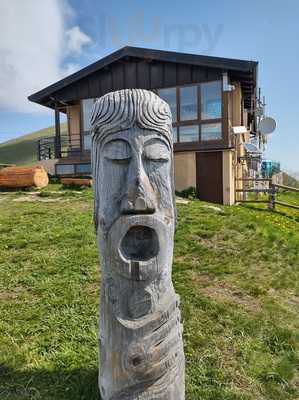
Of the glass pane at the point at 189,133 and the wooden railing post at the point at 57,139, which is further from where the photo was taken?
the wooden railing post at the point at 57,139

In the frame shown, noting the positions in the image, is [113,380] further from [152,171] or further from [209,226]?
[209,226]

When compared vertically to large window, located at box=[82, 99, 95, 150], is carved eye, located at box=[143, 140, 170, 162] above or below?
below

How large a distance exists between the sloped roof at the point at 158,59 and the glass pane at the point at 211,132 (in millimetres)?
2287

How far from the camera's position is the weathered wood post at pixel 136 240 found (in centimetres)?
236

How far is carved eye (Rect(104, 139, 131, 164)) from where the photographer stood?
93.4 inches

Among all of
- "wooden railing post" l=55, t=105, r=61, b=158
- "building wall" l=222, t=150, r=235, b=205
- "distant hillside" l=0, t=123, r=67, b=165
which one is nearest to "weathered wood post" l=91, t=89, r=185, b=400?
"building wall" l=222, t=150, r=235, b=205

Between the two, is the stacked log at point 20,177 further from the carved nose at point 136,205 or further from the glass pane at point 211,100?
the carved nose at point 136,205

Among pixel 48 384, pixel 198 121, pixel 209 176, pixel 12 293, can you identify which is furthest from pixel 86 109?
pixel 48 384

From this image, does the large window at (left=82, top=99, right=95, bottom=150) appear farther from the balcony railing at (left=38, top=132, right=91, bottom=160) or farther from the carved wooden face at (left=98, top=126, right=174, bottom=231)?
the carved wooden face at (left=98, top=126, right=174, bottom=231)

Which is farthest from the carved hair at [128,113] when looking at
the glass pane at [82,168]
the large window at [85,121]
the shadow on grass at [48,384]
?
the large window at [85,121]

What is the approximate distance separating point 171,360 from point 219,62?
554 inches

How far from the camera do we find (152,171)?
2412mm

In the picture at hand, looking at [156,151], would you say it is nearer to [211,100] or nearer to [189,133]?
[189,133]

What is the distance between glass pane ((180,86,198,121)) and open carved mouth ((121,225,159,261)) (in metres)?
14.0
